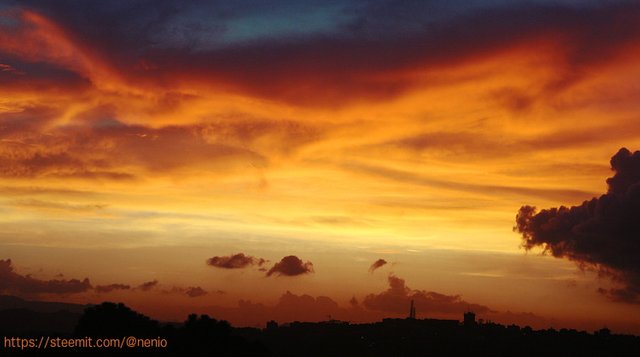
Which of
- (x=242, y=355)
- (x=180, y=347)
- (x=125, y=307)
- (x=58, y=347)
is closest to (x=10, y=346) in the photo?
(x=58, y=347)

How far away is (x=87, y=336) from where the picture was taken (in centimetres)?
11131

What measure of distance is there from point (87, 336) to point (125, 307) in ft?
26.4

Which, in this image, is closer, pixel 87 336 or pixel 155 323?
pixel 87 336

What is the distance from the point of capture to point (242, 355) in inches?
4454

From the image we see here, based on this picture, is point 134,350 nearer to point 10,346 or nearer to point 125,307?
point 125,307

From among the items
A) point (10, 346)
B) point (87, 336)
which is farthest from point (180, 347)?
point (10, 346)

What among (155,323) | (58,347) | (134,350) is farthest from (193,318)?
(58,347)

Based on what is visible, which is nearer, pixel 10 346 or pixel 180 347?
pixel 10 346

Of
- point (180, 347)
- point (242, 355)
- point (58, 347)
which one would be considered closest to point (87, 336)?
point (58, 347)

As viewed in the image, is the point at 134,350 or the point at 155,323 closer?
the point at 134,350

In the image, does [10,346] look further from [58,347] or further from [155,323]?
[155,323]

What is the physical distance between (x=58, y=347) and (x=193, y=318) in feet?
75.2

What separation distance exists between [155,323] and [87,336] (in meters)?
12.7

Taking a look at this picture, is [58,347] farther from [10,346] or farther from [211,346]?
[211,346]
